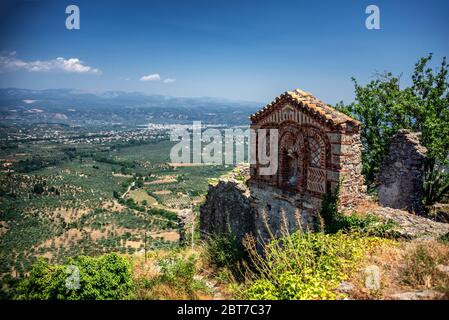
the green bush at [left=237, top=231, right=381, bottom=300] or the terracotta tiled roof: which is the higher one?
the terracotta tiled roof

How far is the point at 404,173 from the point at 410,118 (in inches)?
169

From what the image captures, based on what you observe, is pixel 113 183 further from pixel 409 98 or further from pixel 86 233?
pixel 409 98

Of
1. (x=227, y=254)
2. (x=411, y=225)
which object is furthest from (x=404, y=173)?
(x=227, y=254)

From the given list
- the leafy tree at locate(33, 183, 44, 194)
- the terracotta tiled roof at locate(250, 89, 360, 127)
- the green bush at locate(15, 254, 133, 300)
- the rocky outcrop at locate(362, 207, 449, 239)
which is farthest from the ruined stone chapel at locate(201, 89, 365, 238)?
the leafy tree at locate(33, 183, 44, 194)

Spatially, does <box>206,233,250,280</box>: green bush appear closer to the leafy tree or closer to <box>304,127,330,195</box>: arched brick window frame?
<box>304,127,330,195</box>: arched brick window frame

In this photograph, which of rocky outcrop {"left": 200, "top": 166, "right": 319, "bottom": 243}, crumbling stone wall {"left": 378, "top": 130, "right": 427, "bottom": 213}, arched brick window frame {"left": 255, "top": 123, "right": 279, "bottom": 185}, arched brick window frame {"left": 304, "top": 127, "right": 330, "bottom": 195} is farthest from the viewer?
crumbling stone wall {"left": 378, "top": 130, "right": 427, "bottom": 213}

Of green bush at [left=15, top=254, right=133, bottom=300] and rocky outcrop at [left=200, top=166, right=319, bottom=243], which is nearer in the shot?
green bush at [left=15, top=254, right=133, bottom=300]

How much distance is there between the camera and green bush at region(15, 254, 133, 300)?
734cm

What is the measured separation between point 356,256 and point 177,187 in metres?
79.1

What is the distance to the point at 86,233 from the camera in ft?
166

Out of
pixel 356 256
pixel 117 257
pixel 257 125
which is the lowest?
pixel 117 257

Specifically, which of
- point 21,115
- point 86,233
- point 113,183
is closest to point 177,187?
point 113,183

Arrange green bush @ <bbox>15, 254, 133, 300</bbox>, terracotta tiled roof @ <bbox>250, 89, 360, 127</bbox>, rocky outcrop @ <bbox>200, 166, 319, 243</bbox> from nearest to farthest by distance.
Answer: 1. green bush @ <bbox>15, 254, 133, 300</bbox>
2. terracotta tiled roof @ <bbox>250, 89, 360, 127</bbox>
3. rocky outcrop @ <bbox>200, 166, 319, 243</bbox>

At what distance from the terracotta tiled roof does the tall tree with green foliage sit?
5.81m
